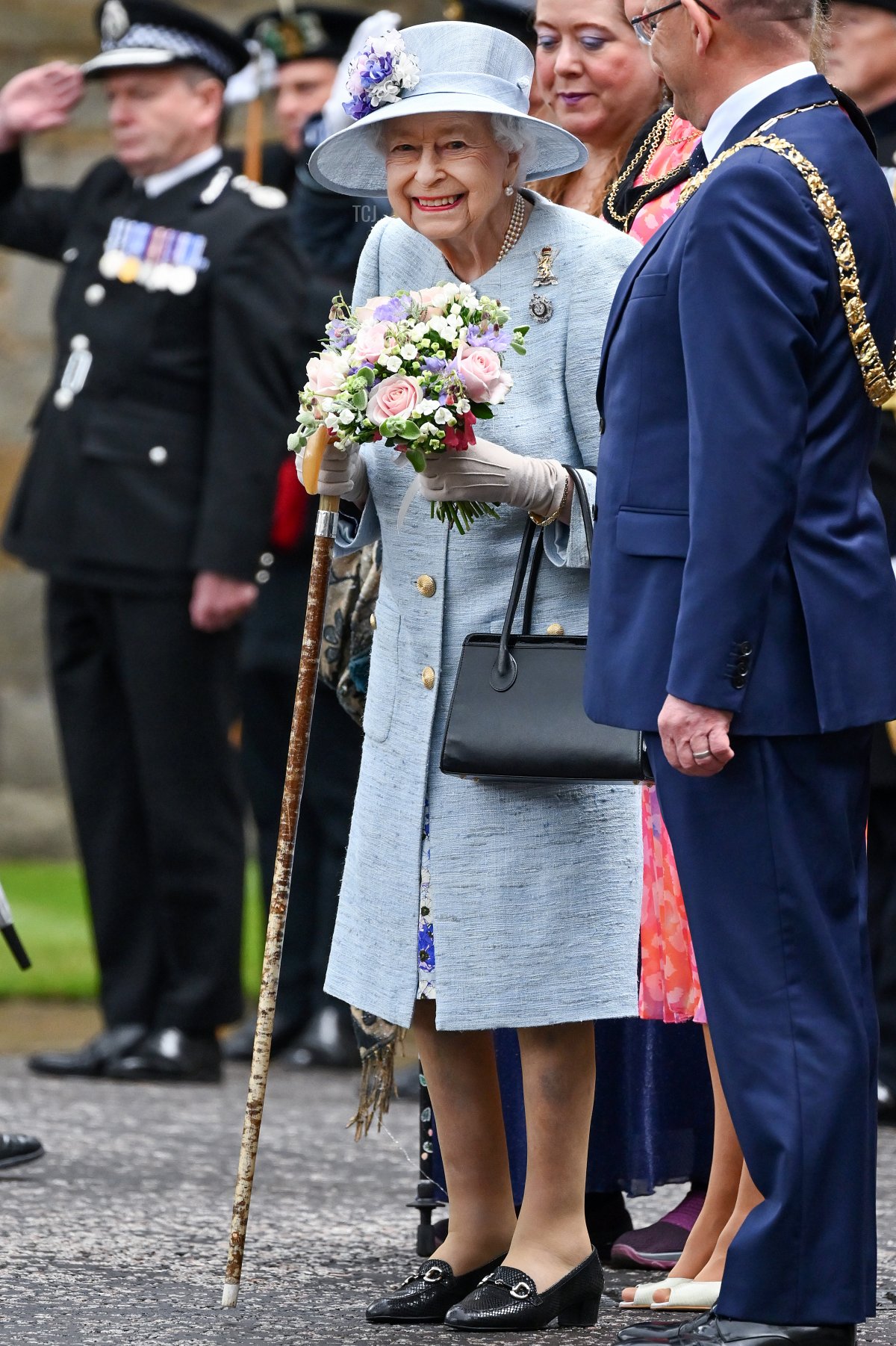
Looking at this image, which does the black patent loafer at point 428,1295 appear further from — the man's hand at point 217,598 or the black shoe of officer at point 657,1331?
the man's hand at point 217,598

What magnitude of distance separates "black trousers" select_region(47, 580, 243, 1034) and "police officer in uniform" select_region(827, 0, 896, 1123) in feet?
5.23

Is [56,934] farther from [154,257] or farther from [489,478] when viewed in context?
[489,478]

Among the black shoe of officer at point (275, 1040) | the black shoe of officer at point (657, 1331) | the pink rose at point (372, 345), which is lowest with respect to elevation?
the black shoe of officer at point (275, 1040)

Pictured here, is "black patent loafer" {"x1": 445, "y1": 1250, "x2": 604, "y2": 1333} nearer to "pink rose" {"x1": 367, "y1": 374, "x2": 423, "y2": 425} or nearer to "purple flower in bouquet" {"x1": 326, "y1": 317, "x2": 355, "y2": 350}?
"pink rose" {"x1": 367, "y1": 374, "x2": 423, "y2": 425}

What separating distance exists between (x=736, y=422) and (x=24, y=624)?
6.72 metres

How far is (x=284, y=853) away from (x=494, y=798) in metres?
0.31

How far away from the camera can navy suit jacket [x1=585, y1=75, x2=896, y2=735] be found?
2883 mm

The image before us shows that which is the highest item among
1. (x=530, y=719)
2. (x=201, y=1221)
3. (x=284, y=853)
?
(x=530, y=719)

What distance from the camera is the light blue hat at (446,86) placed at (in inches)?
135

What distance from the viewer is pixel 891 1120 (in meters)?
5.55

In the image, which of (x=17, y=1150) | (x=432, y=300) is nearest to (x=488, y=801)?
(x=432, y=300)

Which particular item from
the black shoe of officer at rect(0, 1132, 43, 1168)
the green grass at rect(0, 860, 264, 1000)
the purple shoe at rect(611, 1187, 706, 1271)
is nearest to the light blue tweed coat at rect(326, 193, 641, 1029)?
the purple shoe at rect(611, 1187, 706, 1271)

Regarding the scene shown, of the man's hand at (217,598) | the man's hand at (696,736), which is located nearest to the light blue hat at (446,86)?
the man's hand at (696,736)

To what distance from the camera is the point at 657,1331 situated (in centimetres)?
310
